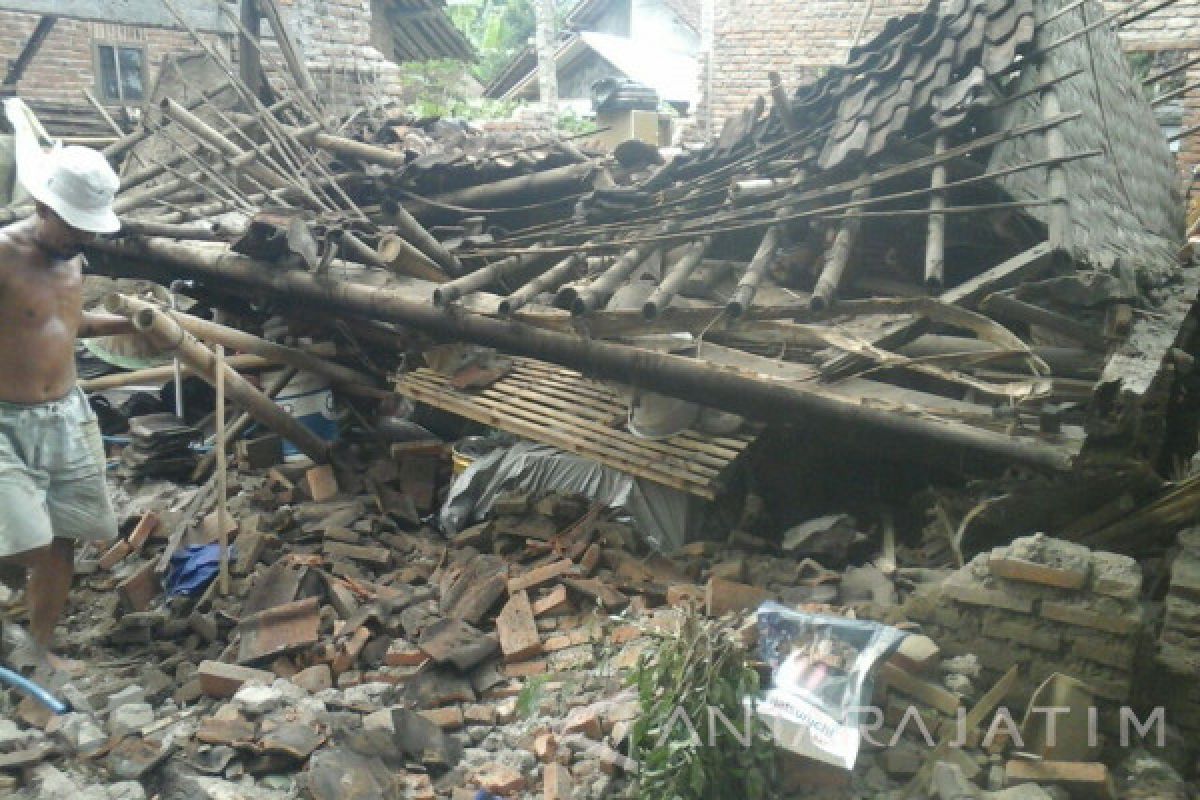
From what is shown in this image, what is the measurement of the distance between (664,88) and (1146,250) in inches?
630

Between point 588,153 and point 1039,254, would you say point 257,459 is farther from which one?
point 1039,254

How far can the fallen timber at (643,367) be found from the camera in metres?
4.13

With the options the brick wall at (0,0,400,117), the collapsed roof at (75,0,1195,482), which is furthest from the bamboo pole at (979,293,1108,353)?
the brick wall at (0,0,400,117)

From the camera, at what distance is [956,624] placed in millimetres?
3422

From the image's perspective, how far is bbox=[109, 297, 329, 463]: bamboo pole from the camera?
5.15m

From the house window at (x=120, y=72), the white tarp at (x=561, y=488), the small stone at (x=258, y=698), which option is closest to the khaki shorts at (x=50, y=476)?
the small stone at (x=258, y=698)

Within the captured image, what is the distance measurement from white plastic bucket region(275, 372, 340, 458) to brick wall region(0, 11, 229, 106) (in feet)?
22.9

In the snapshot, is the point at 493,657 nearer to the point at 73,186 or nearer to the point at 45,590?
the point at 45,590

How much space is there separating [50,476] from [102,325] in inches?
33.7

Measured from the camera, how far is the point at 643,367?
500 cm

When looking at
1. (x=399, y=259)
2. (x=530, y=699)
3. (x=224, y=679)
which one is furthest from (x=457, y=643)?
(x=399, y=259)

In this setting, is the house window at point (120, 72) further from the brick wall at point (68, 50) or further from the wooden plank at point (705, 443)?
the wooden plank at point (705, 443)

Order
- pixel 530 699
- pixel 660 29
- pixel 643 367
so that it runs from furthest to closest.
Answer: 1. pixel 660 29
2. pixel 643 367
3. pixel 530 699

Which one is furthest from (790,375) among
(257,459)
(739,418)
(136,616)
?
(257,459)
